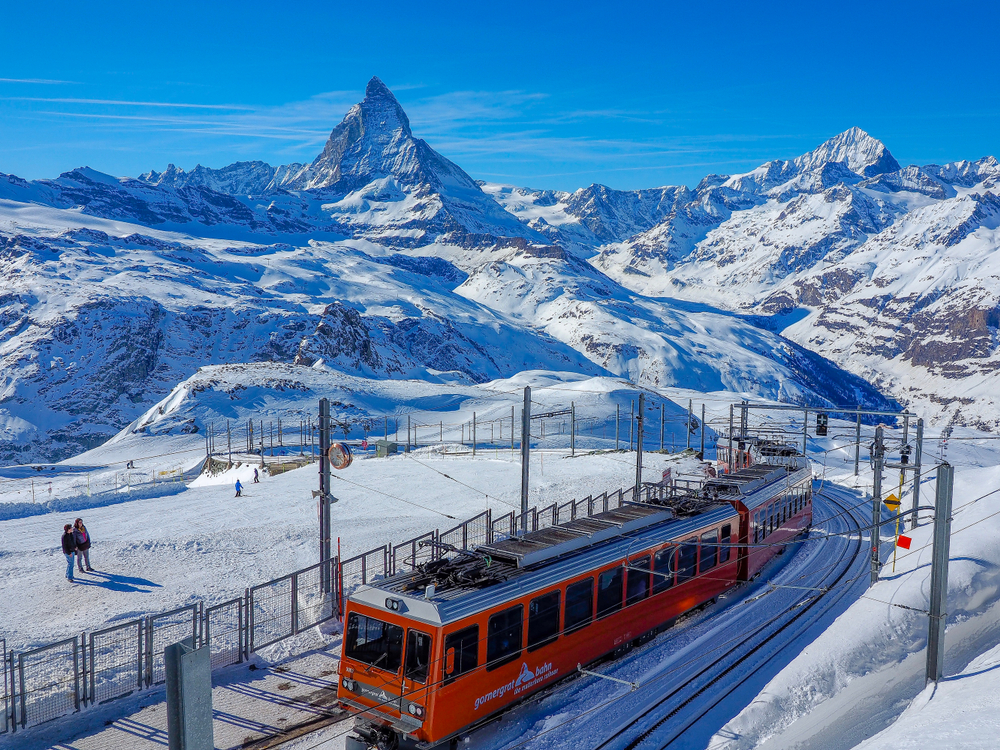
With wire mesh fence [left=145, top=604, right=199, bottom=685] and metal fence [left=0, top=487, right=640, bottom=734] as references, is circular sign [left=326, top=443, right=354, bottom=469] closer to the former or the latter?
metal fence [left=0, top=487, right=640, bottom=734]

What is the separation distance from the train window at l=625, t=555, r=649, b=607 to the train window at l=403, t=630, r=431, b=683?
614 centimetres

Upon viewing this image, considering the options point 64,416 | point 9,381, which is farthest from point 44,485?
point 9,381

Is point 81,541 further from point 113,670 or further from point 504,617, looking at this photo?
point 504,617

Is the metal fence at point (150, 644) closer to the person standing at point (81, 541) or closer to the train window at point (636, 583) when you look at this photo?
the train window at point (636, 583)

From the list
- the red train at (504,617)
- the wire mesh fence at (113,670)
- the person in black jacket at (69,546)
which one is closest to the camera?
the red train at (504,617)

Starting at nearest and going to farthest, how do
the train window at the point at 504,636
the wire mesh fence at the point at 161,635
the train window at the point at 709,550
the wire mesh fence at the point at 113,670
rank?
the train window at the point at 504,636
the wire mesh fence at the point at 113,670
the wire mesh fence at the point at 161,635
the train window at the point at 709,550

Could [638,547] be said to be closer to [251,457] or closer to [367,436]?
[251,457]

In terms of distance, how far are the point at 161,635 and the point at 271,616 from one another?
8.98 ft

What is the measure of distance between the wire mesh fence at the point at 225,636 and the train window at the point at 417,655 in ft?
20.1

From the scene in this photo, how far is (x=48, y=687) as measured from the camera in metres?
14.8

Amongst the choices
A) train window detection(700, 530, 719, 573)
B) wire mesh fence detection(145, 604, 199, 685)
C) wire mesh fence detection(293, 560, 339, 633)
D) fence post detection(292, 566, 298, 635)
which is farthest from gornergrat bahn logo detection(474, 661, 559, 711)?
wire mesh fence detection(293, 560, 339, 633)

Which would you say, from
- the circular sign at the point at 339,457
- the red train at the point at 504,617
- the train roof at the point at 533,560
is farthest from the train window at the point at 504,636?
the circular sign at the point at 339,457

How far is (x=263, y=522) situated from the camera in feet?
108

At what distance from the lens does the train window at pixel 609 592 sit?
16.0 metres
